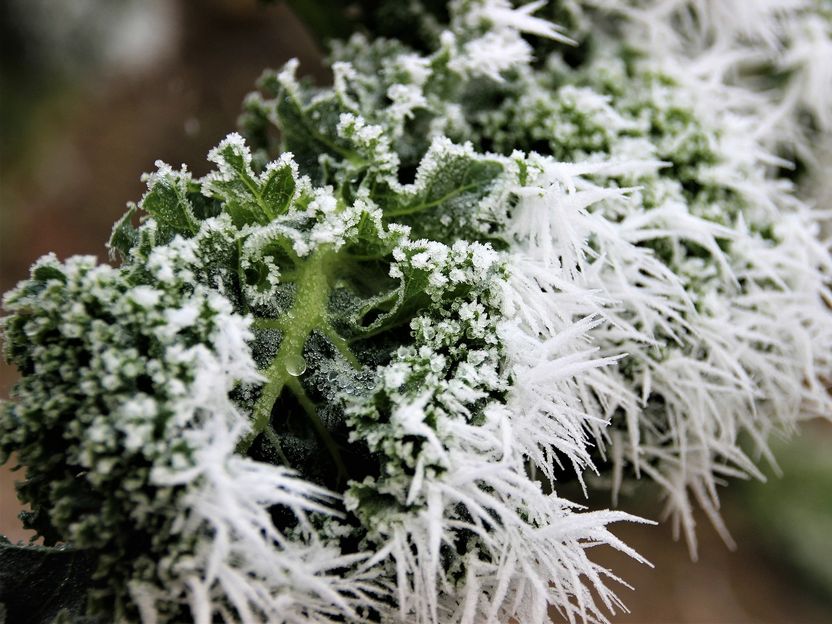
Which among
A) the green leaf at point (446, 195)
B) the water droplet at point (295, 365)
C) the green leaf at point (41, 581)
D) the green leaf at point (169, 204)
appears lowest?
the green leaf at point (41, 581)

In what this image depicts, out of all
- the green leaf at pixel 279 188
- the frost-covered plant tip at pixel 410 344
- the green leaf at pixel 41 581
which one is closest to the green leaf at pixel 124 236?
the frost-covered plant tip at pixel 410 344

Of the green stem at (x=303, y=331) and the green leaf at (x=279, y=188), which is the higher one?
the green leaf at (x=279, y=188)

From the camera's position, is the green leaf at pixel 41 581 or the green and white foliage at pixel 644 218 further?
the green and white foliage at pixel 644 218

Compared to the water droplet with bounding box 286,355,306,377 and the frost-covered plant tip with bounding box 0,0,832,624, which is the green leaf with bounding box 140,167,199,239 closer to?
the frost-covered plant tip with bounding box 0,0,832,624

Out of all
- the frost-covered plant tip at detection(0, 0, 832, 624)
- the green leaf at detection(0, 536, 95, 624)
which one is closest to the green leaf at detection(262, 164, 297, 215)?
the frost-covered plant tip at detection(0, 0, 832, 624)

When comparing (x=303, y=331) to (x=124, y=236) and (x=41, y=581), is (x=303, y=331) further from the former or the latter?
(x=41, y=581)

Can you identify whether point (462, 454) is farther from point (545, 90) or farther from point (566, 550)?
point (545, 90)

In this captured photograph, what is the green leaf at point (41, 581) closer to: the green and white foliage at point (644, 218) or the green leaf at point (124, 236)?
the green leaf at point (124, 236)

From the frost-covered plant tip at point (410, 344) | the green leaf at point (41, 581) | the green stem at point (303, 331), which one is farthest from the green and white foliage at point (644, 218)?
the green leaf at point (41, 581)

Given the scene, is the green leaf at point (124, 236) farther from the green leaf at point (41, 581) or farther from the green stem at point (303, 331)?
the green leaf at point (41, 581)
